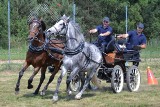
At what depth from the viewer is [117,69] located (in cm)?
1309

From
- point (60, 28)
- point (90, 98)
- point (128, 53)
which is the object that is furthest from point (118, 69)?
point (60, 28)

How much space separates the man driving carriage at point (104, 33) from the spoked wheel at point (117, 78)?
28.0 inches

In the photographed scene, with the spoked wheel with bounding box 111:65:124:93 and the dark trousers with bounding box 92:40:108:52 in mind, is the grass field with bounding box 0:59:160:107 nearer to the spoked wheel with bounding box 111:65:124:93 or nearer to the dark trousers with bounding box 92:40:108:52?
the spoked wheel with bounding box 111:65:124:93

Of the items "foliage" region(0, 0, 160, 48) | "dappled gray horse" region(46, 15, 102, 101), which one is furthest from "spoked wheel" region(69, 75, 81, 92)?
"foliage" region(0, 0, 160, 48)

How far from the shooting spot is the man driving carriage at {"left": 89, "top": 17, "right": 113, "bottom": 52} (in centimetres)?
1299

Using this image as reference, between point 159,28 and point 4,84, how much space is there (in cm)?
2491

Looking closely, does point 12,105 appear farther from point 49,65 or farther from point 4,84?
point 4,84

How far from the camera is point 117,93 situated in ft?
42.4

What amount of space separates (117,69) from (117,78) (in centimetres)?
29

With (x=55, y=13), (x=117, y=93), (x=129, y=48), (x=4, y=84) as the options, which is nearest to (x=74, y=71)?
(x=117, y=93)

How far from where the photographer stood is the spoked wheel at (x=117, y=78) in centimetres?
1287

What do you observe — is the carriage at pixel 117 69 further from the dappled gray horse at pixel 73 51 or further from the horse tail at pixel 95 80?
the dappled gray horse at pixel 73 51

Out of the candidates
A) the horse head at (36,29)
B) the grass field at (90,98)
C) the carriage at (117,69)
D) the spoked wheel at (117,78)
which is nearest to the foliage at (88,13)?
the grass field at (90,98)

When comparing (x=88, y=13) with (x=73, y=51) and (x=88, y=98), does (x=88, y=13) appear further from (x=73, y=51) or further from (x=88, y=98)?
(x=73, y=51)
